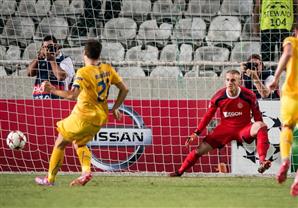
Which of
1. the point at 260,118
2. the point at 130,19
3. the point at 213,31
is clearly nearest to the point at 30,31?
the point at 130,19

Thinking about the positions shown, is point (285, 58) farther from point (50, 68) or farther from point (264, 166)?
point (50, 68)

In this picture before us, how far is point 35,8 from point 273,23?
5089 millimetres

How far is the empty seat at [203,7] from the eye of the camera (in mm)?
17375

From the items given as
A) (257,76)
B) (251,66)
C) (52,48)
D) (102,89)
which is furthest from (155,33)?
(102,89)

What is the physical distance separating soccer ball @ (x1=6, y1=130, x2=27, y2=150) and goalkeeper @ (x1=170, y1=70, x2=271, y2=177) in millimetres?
2241

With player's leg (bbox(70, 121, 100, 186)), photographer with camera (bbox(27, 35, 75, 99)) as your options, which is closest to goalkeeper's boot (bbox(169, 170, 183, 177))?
player's leg (bbox(70, 121, 100, 186))

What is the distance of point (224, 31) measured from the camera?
55.9 feet

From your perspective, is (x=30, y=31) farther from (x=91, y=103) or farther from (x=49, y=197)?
(x=49, y=197)

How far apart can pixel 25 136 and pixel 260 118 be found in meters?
3.57

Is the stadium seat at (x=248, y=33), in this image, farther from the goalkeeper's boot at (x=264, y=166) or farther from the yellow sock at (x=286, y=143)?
the yellow sock at (x=286, y=143)

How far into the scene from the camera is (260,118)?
12.2 meters

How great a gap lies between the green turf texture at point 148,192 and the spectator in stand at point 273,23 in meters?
3.40

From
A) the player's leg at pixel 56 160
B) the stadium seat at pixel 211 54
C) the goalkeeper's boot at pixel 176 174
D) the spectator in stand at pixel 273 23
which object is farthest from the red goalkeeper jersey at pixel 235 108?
the stadium seat at pixel 211 54

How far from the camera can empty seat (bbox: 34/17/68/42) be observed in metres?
16.8
